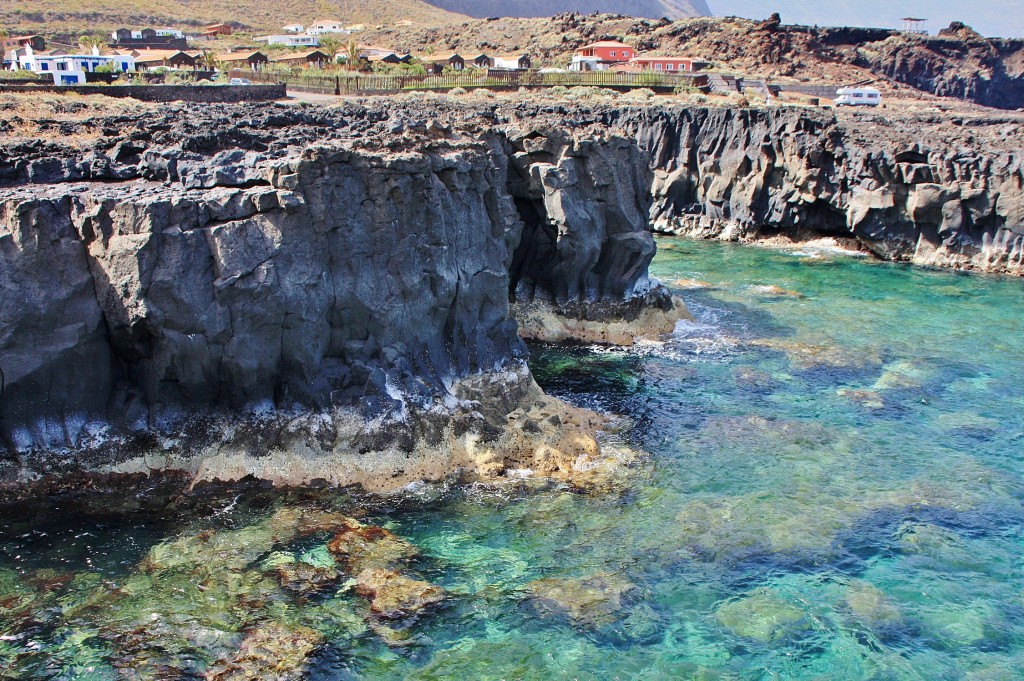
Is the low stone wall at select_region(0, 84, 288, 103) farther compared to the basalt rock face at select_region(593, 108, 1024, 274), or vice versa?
the basalt rock face at select_region(593, 108, 1024, 274)

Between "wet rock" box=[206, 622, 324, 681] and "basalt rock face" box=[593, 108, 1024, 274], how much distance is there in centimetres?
4116

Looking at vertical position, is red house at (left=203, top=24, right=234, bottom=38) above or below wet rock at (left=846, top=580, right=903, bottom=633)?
above

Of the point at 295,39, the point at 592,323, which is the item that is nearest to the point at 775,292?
the point at 592,323

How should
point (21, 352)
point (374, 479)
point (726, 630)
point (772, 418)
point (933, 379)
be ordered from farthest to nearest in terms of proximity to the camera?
point (933, 379)
point (772, 418)
point (374, 479)
point (21, 352)
point (726, 630)

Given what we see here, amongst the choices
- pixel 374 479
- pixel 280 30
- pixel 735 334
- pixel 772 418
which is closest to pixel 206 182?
pixel 374 479

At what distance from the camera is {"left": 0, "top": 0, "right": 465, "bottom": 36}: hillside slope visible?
99625mm

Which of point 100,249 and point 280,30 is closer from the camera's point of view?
point 100,249

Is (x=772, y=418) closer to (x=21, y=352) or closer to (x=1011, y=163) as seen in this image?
(x=21, y=352)

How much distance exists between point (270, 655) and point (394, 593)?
2714mm

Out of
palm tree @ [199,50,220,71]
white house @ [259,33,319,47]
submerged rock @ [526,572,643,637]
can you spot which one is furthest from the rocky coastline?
white house @ [259,33,319,47]

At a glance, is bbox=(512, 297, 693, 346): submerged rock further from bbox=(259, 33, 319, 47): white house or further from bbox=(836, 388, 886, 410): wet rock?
bbox=(259, 33, 319, 47): white house

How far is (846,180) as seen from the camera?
51281 millimetres

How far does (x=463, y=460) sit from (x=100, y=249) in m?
9.92

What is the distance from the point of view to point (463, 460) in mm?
23828
